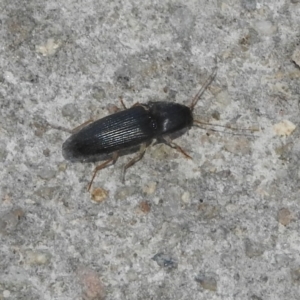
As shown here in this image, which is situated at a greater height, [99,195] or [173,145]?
[173,145]

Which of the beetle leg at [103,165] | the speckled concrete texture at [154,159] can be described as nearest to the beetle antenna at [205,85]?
the speckled concrete texture at [154,159]

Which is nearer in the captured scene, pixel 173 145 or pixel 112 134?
pixel 112 134

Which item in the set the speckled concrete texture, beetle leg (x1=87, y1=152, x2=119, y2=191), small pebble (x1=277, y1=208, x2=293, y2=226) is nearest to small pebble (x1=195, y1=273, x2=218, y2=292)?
the speckled concrete texture

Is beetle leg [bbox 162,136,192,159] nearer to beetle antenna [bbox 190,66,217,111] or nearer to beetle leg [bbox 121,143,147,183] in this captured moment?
beetle leg [bbox 121,143,147,183]

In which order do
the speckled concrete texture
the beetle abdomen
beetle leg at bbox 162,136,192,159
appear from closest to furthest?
1. the beetle abdomen
2. the speckled concrete texture
3. beetle leg at bbox 162,136,192,159

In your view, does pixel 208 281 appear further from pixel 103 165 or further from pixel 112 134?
pixel 112 134

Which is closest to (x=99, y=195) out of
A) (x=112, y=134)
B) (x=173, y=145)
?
(x=112, y=134)
